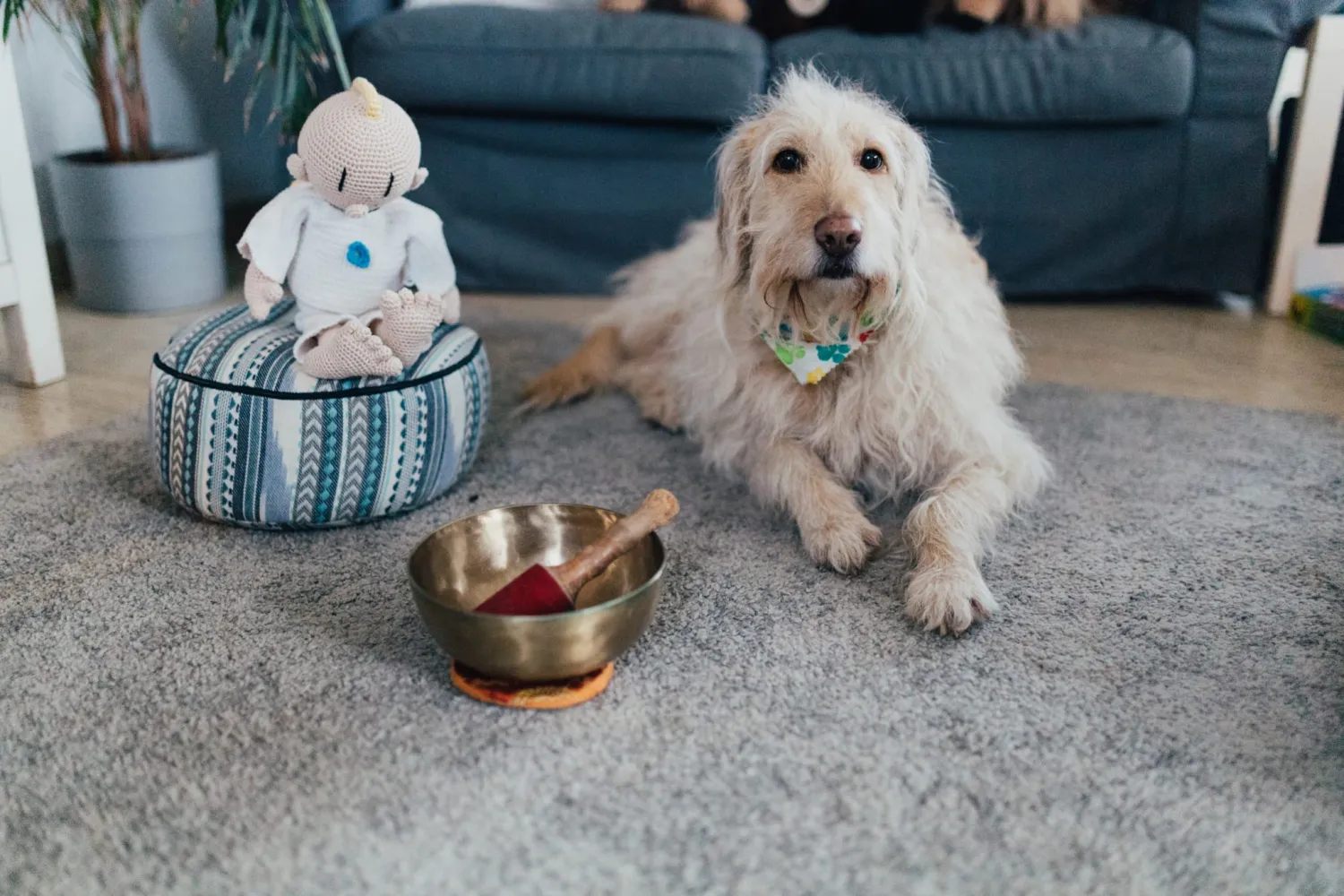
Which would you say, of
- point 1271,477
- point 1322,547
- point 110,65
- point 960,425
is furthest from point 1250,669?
point 110,65

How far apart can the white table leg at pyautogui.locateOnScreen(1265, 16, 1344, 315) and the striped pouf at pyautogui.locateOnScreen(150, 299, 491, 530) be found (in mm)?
2550

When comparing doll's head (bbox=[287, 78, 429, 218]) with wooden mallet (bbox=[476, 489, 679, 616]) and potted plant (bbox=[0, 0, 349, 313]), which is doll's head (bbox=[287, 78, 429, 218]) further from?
potted plant (bbox=[0, 0, 349, 313])

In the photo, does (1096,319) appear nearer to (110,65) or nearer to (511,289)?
(511,289)

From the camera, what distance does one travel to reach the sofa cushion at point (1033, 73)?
3.02 metres

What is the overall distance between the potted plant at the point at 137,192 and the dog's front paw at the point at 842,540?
191 centimetres

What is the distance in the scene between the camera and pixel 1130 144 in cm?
314

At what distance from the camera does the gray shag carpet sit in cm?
113

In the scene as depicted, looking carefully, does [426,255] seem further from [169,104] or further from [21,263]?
[169,104]

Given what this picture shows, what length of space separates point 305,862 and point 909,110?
8.47 ft

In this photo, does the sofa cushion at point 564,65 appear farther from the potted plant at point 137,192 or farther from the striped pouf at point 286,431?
the striped pouf at point 286,431

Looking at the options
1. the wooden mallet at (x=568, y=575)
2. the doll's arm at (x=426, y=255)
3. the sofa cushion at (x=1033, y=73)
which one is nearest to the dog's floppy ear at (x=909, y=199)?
the wooden mallet at (x=568, y=575)

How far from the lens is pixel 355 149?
5.71 feet

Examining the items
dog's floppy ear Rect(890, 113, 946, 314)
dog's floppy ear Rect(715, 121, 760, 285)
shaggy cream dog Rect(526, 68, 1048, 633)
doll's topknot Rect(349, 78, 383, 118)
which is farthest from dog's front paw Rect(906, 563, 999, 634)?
doll's topknot Rect(349, 78, 383, 118)

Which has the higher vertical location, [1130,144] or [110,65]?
[110,65]
